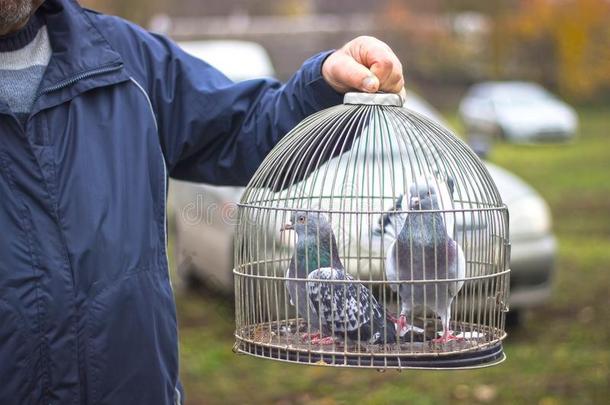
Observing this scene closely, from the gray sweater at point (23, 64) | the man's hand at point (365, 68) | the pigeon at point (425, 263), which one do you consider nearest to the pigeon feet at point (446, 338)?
the pigeon at point (425, 263)

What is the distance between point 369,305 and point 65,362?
0.70 meters

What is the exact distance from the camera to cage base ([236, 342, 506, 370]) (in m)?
2.18

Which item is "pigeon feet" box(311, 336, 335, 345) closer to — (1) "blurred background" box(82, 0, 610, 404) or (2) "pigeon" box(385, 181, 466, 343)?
(2) "pigeon" box(385, 181, 466, 343)

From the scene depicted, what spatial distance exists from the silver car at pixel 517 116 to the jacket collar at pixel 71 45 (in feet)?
73.6

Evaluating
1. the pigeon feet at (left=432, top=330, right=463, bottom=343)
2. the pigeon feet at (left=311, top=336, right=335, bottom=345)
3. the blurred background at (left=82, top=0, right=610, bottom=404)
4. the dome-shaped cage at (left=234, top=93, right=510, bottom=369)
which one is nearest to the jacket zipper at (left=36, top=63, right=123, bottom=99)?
the dome-shaped cage at (left=234, top=93, right=510, bottom=369)

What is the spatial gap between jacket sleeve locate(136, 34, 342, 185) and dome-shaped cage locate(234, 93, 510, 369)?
12 cm

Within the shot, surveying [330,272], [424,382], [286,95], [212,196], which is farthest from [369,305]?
[212,196]

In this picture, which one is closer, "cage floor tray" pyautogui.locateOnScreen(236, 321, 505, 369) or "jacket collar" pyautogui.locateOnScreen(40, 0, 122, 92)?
"cage floor tray" pyautogui.locateOnScreen(236, 321, 505, 369)

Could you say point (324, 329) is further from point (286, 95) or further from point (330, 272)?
point (286, 95)

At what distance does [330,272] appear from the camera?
2.33m

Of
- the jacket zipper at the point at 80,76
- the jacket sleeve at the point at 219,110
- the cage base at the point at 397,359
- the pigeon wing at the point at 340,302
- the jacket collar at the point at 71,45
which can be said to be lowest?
the cage base at the point at 397,359

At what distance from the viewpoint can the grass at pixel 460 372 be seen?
534cm

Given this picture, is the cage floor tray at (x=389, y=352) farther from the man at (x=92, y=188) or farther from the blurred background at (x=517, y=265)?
the blurred background at (x=517, y=265)

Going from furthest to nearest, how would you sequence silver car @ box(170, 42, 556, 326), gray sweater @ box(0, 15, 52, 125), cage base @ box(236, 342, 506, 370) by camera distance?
silver car @ box(170, 42, 556, 326) < gray sweater @ box(0, 15, 52, 125) < cage base @ box(236, 342, 506, 370)
